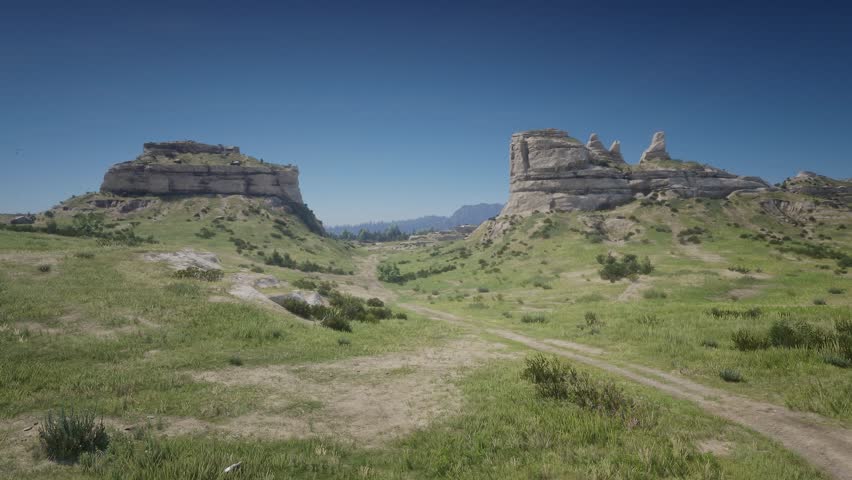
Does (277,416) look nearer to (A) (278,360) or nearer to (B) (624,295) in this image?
(A) (278,360)

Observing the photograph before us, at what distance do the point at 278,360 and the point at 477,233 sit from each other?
110 metres

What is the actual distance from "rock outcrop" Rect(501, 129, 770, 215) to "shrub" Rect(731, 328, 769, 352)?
300 feet

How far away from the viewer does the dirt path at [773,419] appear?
809 centimetres

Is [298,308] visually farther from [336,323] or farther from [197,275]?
[197,275]

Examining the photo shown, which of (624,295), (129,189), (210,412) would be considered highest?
(129,189)

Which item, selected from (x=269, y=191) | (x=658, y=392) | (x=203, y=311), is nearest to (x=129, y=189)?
(x=269, y=191)

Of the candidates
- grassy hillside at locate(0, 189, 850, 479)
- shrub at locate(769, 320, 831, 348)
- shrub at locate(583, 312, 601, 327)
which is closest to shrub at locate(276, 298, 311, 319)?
grassy hillside at locate(0, 189, 850, 479)

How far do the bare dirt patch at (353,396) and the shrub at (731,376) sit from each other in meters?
9.31

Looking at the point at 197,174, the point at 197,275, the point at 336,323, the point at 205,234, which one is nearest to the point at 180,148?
the point at 197,174

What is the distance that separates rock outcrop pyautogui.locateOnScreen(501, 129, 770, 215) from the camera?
105375 millimetres

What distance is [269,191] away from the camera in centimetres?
13612

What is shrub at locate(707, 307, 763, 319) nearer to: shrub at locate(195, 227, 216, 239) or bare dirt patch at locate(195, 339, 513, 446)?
bare dirt patch at locate(195, 339, 513, 446)

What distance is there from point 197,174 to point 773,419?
14723 centimetres

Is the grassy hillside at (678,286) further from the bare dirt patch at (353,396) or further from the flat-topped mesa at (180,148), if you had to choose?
the flat-topped mesa at (180,148)
